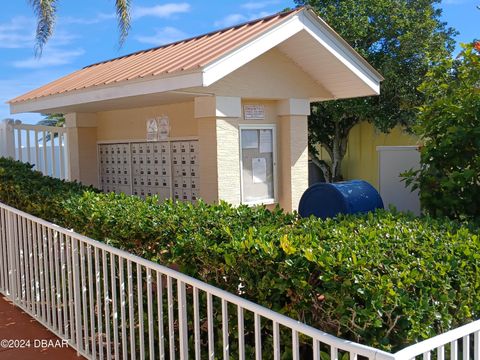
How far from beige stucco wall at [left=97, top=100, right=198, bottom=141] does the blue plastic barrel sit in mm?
2634

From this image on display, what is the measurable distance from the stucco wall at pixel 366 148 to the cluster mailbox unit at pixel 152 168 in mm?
10568

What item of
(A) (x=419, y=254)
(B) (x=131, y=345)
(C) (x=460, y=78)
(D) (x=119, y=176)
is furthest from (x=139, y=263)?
(D) (x=119, y=176)

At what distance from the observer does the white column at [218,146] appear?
307 inches

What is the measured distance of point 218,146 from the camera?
25.7 ft

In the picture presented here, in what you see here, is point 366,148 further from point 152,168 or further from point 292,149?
point 152,168

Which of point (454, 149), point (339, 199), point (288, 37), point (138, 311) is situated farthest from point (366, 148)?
point (138, 311)

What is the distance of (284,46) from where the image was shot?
8.45 meters

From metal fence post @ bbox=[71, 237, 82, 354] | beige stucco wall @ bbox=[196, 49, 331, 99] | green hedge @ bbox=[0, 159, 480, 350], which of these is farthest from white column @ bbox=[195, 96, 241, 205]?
metal fence post @ bbox=[71, 237, 82, 354]

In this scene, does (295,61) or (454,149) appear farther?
(295,61)

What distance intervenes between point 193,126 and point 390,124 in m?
10.2

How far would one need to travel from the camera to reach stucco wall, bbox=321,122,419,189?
1873 cm

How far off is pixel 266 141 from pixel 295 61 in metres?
1.49

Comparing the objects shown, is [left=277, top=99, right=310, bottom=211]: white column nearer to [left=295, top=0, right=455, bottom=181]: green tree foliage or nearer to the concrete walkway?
the concrete walkway

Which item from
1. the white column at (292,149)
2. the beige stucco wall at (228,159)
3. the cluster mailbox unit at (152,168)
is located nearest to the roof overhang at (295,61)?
the white column at (292,149)
